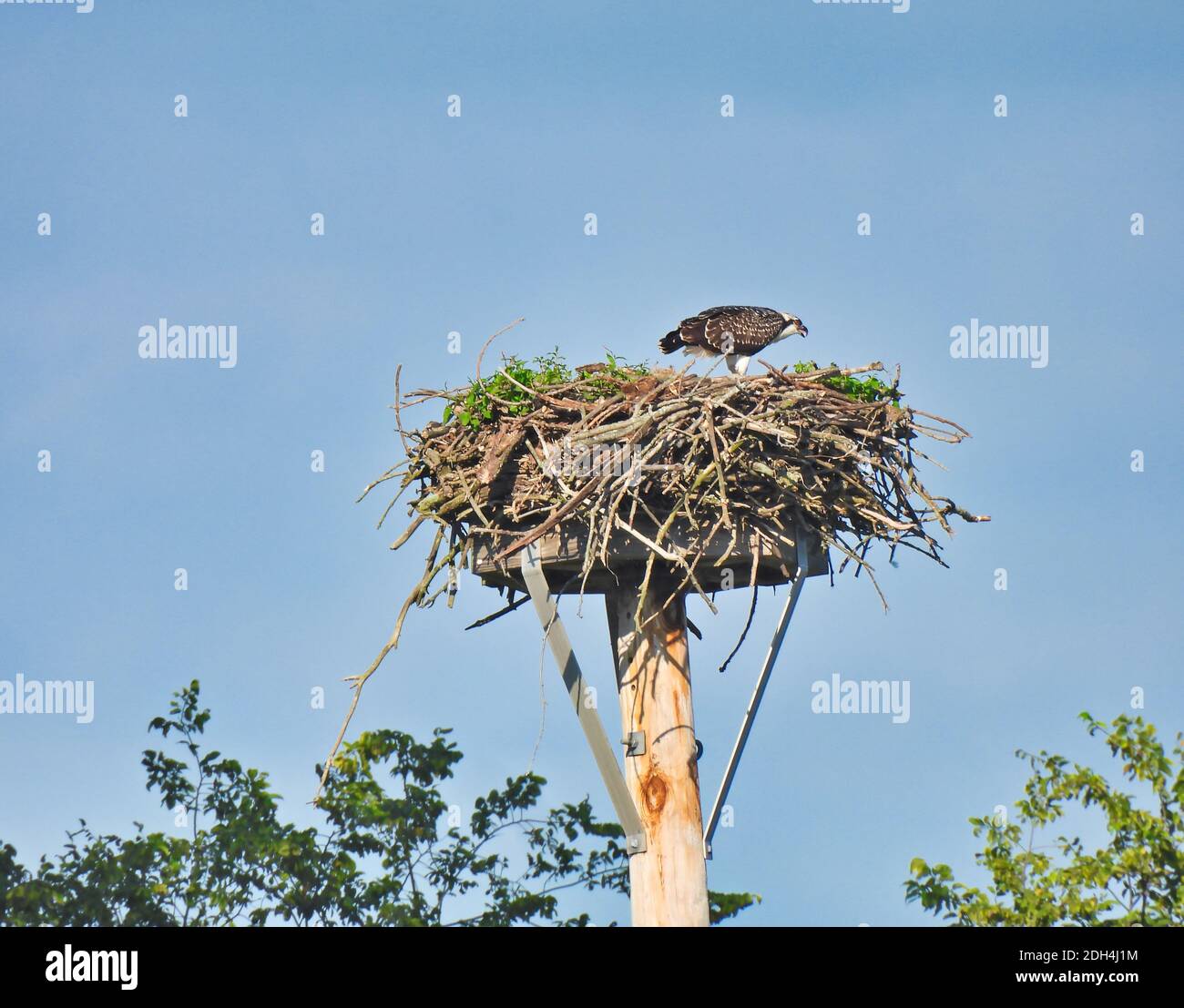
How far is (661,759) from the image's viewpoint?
10281 millimetres

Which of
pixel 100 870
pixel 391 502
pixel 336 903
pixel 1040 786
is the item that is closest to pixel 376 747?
pixel 336 903

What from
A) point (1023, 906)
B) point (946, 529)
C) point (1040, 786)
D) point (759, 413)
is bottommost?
point (1023, 906)

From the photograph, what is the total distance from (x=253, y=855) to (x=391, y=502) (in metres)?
5.40

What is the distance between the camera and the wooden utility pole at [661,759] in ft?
33.1

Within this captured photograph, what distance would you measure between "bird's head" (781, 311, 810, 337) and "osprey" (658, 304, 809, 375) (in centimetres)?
12

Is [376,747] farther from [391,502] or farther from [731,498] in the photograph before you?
[731,498]

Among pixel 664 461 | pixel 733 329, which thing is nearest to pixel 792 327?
pixel 733 329

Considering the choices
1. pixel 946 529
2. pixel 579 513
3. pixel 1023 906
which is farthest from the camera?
pixel 1023 906

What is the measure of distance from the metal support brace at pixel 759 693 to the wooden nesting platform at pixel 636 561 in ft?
0.32

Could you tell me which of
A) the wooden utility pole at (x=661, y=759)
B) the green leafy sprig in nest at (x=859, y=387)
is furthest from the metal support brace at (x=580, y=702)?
the green leafy sprig in nest at (x=859, y=387)

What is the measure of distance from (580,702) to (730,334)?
318 centimetres

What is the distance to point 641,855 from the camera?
10195 mm

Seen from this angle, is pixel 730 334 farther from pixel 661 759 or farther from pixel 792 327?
pixel 661 759

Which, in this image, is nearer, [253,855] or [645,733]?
[645,733]
